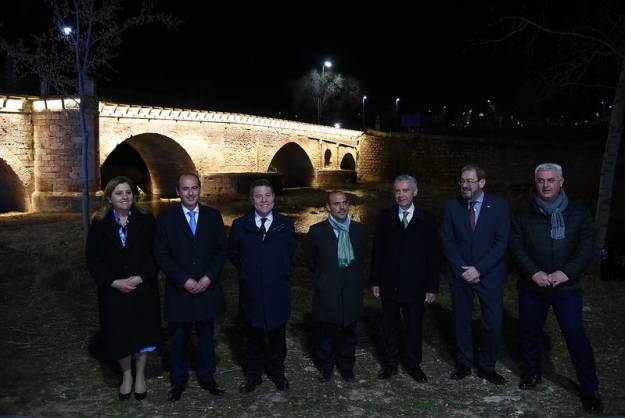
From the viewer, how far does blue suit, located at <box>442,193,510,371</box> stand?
13.9ft

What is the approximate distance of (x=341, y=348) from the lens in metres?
4.41

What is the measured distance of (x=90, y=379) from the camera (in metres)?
4.35

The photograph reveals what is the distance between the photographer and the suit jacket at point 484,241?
4.22m

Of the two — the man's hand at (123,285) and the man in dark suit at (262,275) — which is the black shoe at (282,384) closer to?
the man in dark suit at (262,275)

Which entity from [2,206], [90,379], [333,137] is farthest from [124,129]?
[333,137]

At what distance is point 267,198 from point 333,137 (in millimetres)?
39030

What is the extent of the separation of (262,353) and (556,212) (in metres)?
2.66

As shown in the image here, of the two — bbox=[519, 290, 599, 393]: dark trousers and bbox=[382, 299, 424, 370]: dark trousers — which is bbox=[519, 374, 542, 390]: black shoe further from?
bbox=[382, 299, 424, 370]: dark trousers

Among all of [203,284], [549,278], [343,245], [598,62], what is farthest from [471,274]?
[598,62]

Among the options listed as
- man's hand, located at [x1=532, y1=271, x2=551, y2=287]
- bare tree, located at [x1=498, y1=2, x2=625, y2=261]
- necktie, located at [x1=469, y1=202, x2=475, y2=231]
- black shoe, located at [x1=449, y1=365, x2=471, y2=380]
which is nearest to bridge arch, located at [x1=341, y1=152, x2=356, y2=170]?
bare tree, located at [x1=498, y1=2, x2=625, y2=261]

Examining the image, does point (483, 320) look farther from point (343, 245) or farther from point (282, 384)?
point (282, 384)

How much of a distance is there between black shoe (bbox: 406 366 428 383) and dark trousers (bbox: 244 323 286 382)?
1144mm

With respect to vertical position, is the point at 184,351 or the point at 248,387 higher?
the point at 184,351

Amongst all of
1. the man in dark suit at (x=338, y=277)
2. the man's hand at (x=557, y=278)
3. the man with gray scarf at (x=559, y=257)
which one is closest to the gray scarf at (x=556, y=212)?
the man with gray scarf at (x=559, y=257)
